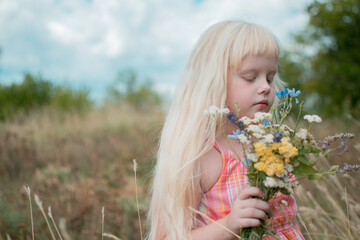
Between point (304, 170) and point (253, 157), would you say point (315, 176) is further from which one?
point (253, 157)

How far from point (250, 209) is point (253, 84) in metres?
0.70

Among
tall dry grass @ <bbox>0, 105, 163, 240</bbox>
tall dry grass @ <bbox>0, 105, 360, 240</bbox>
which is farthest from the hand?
tall dry grass @ <bbox>0, 105, 163, 240</bbox>

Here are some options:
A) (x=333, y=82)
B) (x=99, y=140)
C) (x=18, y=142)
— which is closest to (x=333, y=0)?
(x=333, y=82)

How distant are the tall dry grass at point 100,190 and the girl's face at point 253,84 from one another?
646mm

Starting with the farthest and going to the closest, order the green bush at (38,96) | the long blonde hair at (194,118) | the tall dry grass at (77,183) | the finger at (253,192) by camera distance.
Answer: the green bush at (38,96) < the tall dry grass at (77,183) < the long blonde hair at (194,118) < the finger at (253,192)

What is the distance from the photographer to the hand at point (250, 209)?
1.27 m

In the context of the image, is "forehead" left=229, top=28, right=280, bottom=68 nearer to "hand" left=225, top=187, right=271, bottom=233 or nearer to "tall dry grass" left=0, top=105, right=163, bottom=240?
"hand" left=225, top=187, right=271, bottom=233

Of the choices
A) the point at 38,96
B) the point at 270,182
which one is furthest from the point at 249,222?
the point at 38,96

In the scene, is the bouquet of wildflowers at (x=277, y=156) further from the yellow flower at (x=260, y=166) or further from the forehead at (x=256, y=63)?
the forehead at (x=256, y=63)

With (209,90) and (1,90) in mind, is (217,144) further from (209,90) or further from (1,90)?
(1,90)

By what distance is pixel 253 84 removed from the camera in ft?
5.63

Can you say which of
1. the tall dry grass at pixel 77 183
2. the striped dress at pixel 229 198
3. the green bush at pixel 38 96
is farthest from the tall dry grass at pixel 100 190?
the green bush at pixel 38 96

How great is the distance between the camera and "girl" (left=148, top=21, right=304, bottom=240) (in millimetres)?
1658

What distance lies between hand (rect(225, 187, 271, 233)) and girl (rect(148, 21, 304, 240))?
28cm
